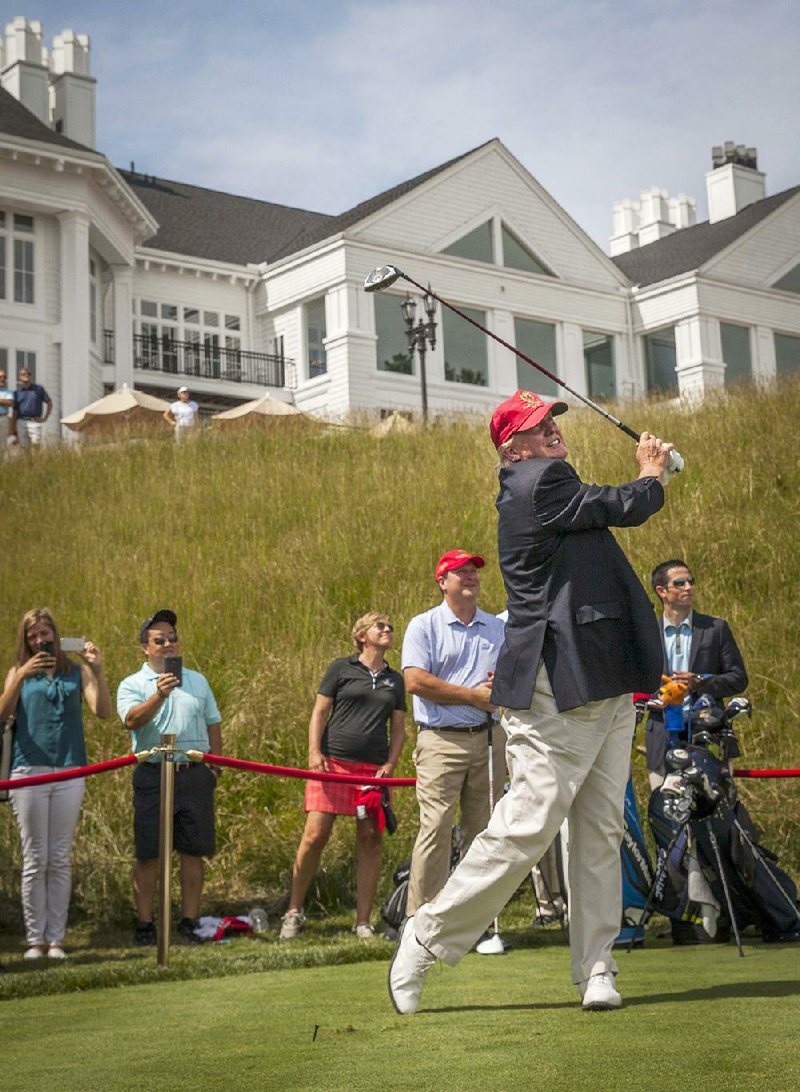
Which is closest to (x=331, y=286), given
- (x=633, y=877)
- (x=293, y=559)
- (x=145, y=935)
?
(x=293, y=559)

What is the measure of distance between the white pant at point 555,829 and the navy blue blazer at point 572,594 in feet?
0.32

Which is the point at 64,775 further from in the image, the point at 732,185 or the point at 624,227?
the point at 624,227

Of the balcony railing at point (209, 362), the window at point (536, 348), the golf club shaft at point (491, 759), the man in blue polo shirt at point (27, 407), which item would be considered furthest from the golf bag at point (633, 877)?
the window at point (536, 348)

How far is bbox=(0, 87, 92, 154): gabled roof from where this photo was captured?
3347cm

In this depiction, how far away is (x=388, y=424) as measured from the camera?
21094mm

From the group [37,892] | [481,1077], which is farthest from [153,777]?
[481,1077]

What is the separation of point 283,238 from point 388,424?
2168 centimetres

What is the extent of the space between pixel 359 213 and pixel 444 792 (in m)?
33.1

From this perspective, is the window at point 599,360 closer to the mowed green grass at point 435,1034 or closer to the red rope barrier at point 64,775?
the red rope barrier at point 64,775

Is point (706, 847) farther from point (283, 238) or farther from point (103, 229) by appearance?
point (283, 238)

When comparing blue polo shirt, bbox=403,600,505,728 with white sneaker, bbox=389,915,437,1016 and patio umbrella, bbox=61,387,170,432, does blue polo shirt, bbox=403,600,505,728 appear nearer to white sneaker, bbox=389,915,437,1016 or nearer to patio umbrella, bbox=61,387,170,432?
white sneaker, bbox=389,915,437,1016

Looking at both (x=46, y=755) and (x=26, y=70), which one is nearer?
(x=46, y=755)

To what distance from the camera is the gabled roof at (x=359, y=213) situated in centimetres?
3778

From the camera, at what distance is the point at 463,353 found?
37.6 metres
